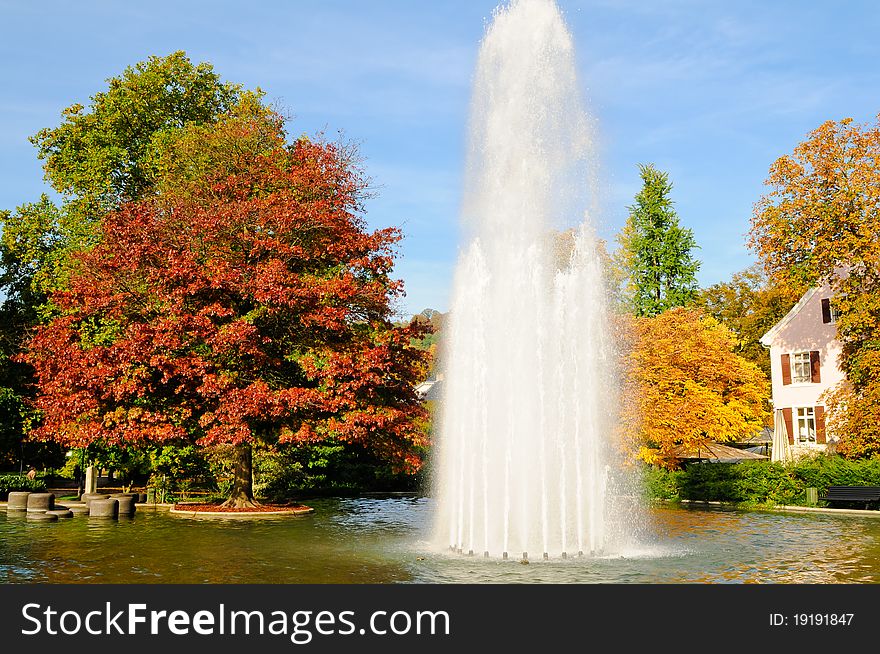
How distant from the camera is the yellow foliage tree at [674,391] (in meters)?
37.9

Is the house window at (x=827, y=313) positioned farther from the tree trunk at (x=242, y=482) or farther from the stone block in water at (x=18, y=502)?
the stone block in water at (x=18, y=502)

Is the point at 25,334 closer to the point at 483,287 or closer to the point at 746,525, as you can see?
the point at 483,287

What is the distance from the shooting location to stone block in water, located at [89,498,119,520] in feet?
89.1

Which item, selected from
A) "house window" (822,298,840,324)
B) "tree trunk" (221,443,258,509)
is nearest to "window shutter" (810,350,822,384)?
"house window" (822,298,840,324)

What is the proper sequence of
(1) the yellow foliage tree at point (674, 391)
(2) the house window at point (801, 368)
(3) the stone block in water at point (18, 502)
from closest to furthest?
(3) the stone block in water at point (18, 502) < (1) the yellow foliage tree at point (674, 391) < (2) the house window at point (801, 368)

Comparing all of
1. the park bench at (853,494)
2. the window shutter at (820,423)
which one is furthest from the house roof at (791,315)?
the park bench at (853,494)

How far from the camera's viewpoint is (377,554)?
17.9 metres

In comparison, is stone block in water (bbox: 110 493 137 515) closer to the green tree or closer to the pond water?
the pond water

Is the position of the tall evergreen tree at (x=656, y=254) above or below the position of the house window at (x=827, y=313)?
above

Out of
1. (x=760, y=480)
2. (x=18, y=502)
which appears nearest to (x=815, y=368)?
(x=760, y=480)

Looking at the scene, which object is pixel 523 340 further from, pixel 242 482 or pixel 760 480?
pixel 760 480

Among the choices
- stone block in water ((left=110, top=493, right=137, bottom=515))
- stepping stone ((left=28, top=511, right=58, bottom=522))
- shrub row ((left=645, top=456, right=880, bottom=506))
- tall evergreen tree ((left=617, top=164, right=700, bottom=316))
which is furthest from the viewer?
tall evergreen tree ((left=617, top=164, right=700, bottom=316))

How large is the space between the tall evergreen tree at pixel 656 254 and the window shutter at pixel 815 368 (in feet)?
46.5

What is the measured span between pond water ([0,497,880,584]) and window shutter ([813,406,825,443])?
61.3 ft
